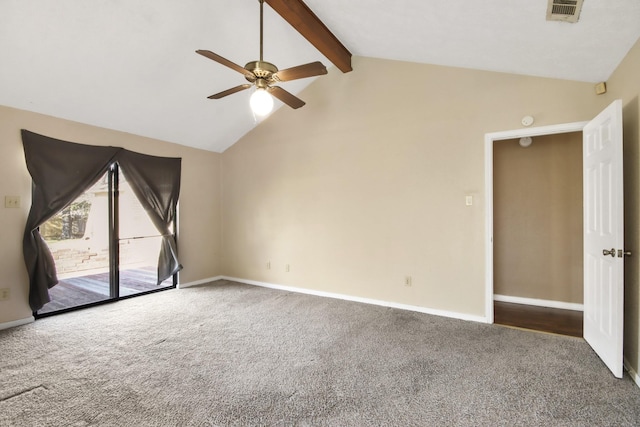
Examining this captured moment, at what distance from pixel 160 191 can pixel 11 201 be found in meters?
1.65

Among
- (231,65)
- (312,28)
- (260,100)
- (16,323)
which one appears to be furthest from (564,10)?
(16,323)

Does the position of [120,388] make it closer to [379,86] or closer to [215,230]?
[215,230]

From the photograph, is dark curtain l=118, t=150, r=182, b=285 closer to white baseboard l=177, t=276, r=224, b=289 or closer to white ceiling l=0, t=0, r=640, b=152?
white baseboard l=177, t=276, r=224, b=289

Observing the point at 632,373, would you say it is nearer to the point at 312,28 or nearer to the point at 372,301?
the point at 372,301

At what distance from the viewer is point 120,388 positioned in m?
2.09

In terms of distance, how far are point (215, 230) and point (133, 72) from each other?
2936 mm

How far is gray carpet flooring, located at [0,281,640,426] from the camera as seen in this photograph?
1798 millimetres

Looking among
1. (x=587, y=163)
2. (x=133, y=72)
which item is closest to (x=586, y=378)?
(x=587, y=163)

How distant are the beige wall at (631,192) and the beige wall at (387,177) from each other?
1.64 feet

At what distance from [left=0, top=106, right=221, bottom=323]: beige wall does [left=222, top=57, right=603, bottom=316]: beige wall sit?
2.57ft

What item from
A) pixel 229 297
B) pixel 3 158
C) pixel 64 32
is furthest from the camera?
pixel 229 297

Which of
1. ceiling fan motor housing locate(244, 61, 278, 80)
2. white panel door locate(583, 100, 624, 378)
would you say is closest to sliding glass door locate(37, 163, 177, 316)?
ceiling fan motor housing locate(244, 61, 278, 80)

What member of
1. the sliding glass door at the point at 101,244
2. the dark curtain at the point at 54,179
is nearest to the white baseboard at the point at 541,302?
the sliding glass door at the point at 101,244

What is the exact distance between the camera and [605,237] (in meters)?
2.31
